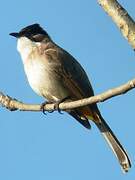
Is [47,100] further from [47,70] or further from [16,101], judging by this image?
[16,101]

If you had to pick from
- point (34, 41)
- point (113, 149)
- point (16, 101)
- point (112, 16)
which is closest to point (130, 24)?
point (112, 16)

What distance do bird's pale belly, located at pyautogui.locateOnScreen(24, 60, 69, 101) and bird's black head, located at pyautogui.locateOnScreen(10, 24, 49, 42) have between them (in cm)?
75

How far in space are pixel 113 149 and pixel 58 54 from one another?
1.76 meters

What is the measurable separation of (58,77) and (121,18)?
3.99 meters

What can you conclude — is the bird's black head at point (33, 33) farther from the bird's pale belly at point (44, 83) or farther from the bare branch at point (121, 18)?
the bare branch at point (121, 18)

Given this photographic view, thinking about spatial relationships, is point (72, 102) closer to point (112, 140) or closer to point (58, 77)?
point (112, 140)

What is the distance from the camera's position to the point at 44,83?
6.86 metres

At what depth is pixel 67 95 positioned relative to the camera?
6.86 meters

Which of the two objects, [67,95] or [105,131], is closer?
[105,131]

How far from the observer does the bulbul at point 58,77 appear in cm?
656

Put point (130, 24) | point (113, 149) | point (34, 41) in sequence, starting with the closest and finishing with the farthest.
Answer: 1. point (130, 24)
2. point (113, 149)
3. point (34, 41)

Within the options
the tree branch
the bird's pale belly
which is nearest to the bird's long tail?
the bird's pale belly

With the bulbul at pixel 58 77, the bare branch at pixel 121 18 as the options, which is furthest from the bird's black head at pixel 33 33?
the bare branch at pixel 121 18

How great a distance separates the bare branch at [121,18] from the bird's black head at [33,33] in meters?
4.49
